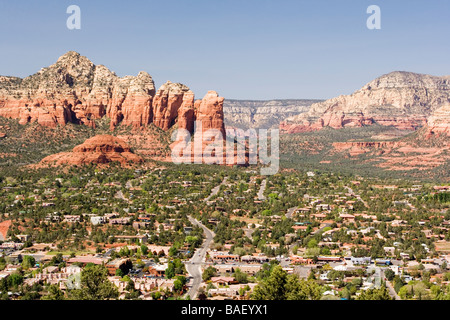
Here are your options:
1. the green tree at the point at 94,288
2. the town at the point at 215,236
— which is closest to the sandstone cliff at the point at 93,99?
the town at the point at 215,236

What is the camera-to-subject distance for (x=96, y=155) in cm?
12975

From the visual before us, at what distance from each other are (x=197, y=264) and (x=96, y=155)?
71347 millimetres

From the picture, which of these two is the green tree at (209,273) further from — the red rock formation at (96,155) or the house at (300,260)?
the red rock formation at (96,155)

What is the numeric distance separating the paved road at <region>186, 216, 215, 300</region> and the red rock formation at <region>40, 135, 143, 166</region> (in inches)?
2015

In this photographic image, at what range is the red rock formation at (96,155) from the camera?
12900 centimetres

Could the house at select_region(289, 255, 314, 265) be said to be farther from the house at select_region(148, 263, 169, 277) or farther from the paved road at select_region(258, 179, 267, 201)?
the paved road at select_region(258, 179, 267, 201)

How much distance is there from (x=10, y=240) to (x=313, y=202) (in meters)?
51.9

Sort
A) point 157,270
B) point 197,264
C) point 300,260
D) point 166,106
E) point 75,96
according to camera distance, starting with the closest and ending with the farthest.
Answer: point 157,270, point 197,264, point 300,260, point 166,106, point 75,96

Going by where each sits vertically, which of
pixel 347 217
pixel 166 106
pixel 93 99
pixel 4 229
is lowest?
pixel 4 229

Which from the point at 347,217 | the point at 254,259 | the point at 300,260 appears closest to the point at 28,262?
the point at 254,259

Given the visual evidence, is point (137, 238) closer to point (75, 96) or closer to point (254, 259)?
point (254, 259)

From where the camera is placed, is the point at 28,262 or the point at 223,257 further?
the point at 223,257
